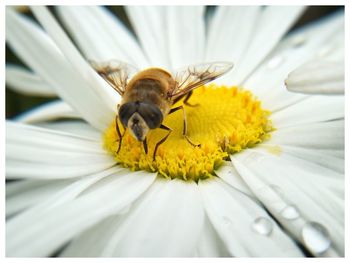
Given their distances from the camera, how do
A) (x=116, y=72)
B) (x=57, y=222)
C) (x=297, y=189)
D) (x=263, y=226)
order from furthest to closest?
(x=116, y=72) < (x=297, y=189) < (x=263, y=226) < (x=57, y=222)

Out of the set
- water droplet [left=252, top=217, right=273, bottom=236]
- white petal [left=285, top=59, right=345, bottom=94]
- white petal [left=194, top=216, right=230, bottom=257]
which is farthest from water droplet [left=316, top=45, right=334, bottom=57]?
white petal [left=194, top=216, right=230, bottom=257]

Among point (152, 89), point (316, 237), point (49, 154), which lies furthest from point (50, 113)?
point (316, 237)

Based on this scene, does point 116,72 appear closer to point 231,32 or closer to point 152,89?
point 152,89

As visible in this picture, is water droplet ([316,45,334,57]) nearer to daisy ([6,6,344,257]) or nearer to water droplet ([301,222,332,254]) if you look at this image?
daisy ([6,6,344,257])

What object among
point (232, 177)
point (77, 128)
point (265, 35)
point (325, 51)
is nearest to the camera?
point (232, 177)
